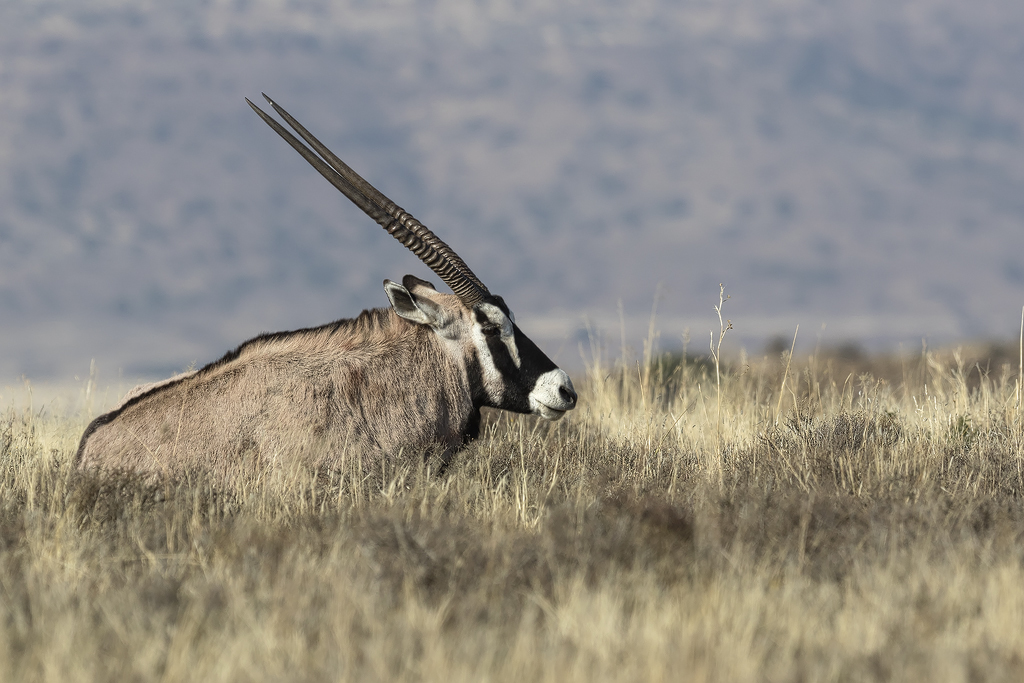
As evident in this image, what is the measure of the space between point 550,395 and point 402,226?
6.22ft

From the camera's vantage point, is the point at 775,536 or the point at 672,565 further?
the point at 775,536

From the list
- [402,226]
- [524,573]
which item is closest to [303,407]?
[402,226]

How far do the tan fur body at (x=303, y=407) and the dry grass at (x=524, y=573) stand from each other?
0.88ft

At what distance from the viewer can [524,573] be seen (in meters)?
5.02

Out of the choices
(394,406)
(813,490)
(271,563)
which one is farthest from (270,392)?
(813,490)

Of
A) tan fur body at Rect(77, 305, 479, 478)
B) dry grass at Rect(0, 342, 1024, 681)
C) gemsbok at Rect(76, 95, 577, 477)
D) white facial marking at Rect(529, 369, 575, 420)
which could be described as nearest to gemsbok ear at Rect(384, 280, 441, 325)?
gemsbok at Rect(76, 95, 577, 477)

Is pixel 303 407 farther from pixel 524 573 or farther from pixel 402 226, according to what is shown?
pixel 524 573

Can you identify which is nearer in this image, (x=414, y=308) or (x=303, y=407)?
(x=303, y=407)

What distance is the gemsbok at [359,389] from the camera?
23.5 feet

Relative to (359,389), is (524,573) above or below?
below

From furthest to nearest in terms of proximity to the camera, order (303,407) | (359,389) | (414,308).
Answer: (414,308), (359,389), (303,407)

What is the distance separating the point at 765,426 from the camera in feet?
33.3

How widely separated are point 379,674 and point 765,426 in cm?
727

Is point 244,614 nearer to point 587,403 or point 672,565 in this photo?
point 672,565
